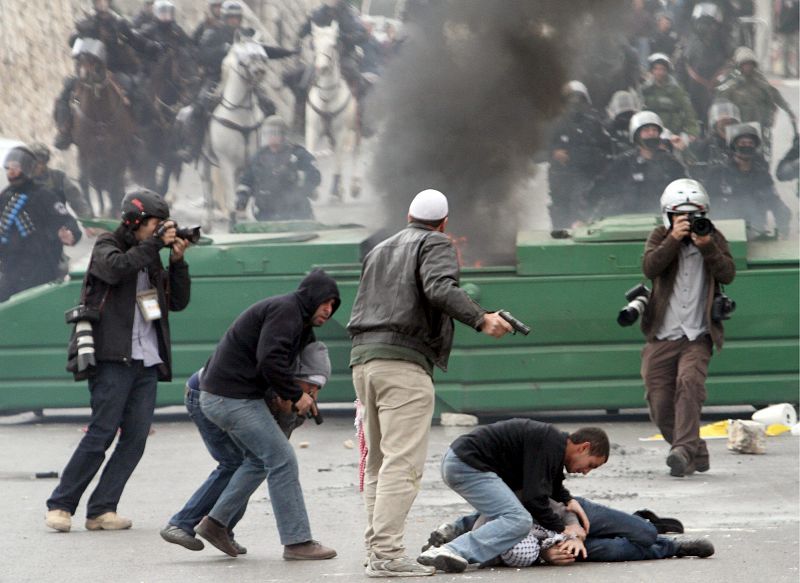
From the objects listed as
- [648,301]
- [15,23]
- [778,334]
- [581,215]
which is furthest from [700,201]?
[15,23]

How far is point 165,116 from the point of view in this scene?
1811 cm

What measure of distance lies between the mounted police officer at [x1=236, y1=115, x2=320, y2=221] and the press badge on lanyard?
26.6 ft

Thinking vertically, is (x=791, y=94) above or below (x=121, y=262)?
above

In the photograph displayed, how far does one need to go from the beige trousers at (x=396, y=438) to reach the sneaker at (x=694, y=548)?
116 cm

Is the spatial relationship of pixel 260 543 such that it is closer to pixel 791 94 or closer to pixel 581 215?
pixel 581 215

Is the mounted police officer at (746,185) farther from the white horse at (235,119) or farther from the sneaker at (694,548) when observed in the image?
the sneaker at (694,548)

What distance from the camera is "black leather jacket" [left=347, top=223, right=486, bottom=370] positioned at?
6.39m

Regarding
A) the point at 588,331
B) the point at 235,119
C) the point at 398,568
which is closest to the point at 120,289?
the point at 398,568

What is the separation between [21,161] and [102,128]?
2748mm

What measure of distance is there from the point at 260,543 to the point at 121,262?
1494 mm

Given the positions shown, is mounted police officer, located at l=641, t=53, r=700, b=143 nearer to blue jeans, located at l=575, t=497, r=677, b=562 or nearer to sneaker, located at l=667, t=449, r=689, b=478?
sneaker, located at l=667, t=449, r=689, b=478

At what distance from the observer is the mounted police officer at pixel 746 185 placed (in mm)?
15086

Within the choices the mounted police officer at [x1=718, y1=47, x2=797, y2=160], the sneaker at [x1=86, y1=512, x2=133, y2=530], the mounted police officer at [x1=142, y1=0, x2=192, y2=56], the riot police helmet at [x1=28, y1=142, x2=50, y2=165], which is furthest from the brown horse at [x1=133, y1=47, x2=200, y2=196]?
the sneaker at [x1=86, y1=512, x2=133, y2=530]

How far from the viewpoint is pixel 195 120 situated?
1788 cm
